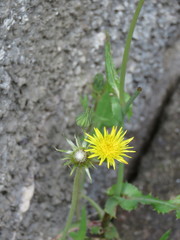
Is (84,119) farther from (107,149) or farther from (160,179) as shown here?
(160,179)

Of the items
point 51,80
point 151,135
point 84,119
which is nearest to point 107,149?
point 84,119

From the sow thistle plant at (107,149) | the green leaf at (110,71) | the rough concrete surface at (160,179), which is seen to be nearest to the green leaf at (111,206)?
the sow thistle plant at (107,149)

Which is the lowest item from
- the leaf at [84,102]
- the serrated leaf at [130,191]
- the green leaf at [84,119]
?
the serrated leaf at [130,191]

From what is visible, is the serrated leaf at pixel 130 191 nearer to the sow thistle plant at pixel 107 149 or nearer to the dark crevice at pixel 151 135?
the sow thistle plant at pixel 107 149

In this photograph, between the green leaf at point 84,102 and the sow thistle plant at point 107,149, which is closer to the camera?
the sow thistle plant at point 107,149

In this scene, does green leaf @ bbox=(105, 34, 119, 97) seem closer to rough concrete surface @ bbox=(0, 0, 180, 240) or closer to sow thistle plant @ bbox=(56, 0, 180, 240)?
sow thistle plant @ bbox=(56, 0, 180, 240)

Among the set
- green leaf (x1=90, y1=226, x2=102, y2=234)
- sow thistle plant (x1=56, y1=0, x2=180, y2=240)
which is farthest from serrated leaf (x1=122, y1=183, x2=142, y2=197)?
green leaf (x1=90, y1=226, x2=102, y2=234)
